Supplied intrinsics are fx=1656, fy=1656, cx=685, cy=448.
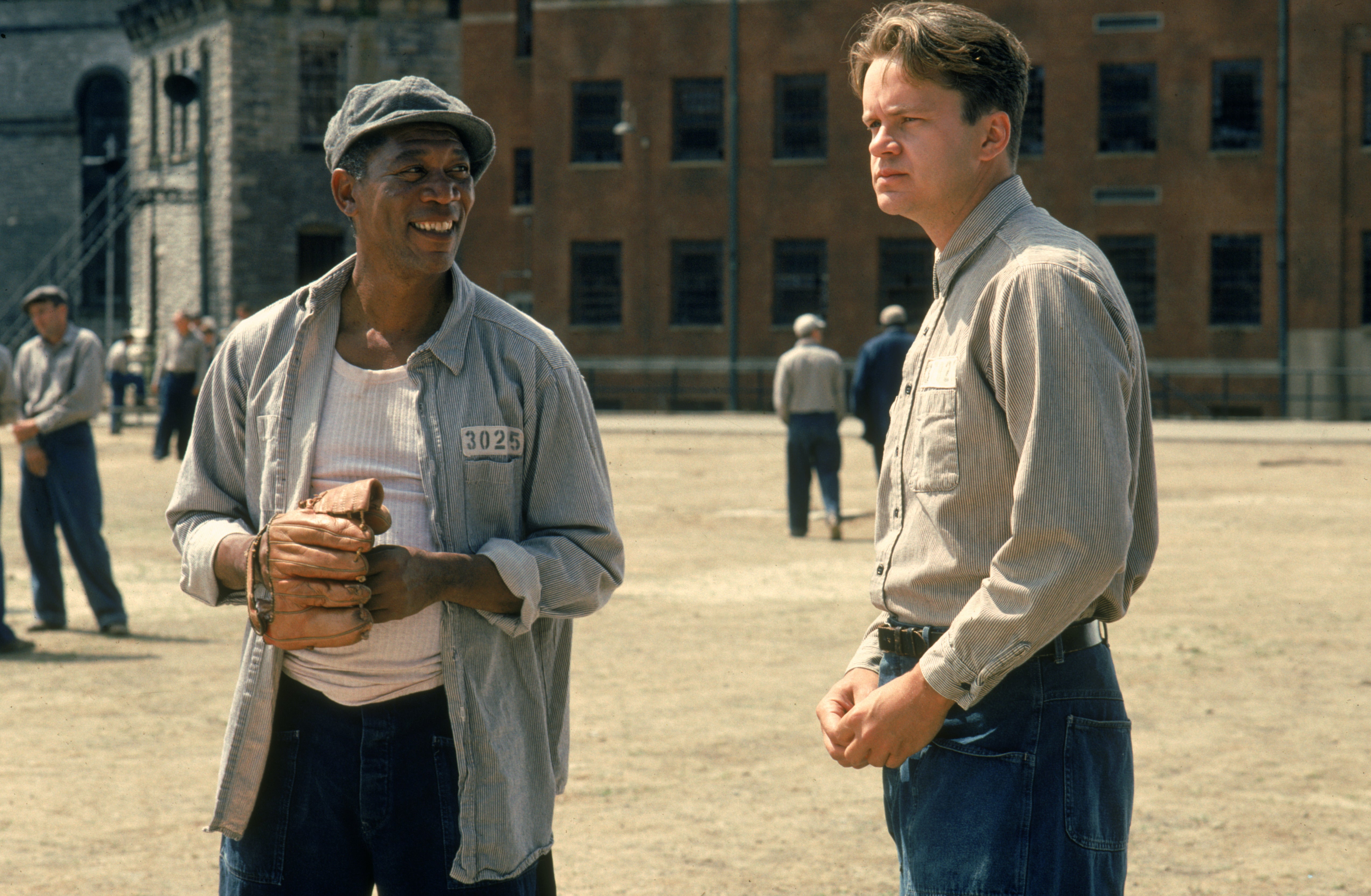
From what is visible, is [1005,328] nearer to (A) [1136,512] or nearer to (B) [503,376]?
(A) [1136,512]

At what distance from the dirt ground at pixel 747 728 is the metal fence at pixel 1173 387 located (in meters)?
20.9

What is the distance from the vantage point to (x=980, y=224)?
2779 millimetres

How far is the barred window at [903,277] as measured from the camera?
36.9 meters

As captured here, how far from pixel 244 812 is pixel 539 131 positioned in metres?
37.5

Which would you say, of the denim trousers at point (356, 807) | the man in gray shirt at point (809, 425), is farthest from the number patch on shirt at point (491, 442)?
the man in gray shirt at point (809, 425)

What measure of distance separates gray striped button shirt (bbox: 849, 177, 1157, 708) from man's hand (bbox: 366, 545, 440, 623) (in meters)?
0.77

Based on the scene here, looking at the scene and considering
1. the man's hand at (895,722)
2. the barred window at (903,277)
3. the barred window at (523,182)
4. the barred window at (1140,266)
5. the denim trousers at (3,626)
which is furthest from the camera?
the barred window at (523,182)

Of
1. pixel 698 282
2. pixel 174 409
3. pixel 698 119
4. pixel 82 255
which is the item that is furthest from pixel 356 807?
pixel 82 255

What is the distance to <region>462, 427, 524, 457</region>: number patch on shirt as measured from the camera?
2938mm

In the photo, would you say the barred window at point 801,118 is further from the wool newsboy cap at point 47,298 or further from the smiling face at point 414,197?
the smiling face at point 414,197

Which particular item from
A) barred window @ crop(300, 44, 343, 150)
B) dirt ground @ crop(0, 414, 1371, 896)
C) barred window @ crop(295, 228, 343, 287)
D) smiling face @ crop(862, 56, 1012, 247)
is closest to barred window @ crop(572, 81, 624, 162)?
barred window @ crop(300, 44, 343, 150)

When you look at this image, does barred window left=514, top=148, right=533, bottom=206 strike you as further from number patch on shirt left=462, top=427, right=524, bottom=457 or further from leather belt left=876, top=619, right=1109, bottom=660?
leather belt left=876, top=619, right=1109, bottom=660

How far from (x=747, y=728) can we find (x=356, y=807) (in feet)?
15.1

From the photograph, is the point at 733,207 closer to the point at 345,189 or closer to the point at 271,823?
the point at 345,189
